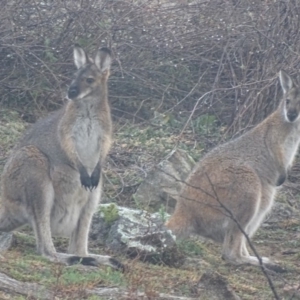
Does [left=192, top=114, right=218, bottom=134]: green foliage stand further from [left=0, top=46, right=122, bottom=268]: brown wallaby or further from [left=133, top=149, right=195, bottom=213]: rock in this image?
[left=0, top=46, right=122, bottom=268]: brown wallaby

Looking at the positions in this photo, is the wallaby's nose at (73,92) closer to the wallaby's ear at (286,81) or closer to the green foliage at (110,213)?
the green foliage at (110,213)

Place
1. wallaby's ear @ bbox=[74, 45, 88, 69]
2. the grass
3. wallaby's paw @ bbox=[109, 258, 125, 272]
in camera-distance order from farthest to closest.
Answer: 1. wallaby's ear @ bbox=[74, 45, 88, 69]
2. wallaby's paw @ bbox=[109, 258, 125, 272]
3. the grass

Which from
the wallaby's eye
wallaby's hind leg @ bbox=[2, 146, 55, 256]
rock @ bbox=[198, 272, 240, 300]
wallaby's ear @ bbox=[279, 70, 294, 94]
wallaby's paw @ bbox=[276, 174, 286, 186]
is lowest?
rock @ bbox=[198, 272, 240, 300]

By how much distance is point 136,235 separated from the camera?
7.43 m

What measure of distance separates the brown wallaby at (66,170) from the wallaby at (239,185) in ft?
2.75

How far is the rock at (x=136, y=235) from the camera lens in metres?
7.31

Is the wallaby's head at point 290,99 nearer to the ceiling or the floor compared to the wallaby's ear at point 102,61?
nearer to the floor

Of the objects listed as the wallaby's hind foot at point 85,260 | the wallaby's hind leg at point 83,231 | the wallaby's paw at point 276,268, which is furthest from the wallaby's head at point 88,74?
the wallaby's paw at point 276,268

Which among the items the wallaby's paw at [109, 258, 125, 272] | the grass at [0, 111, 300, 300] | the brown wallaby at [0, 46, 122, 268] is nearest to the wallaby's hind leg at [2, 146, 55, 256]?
the brown wallaby at [0, 46, 122, 268]

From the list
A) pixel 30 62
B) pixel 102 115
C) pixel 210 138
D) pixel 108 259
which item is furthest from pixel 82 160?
pixel 30 62

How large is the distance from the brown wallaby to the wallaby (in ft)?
2.75

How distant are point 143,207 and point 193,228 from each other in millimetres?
1283

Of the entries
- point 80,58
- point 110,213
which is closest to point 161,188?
point 110,213

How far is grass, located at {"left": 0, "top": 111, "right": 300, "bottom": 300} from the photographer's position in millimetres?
6137
